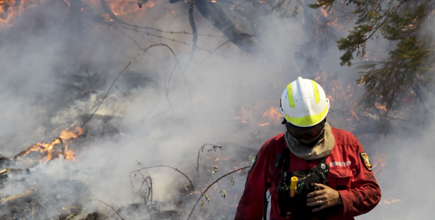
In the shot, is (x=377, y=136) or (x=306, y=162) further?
(x=377, y=136)

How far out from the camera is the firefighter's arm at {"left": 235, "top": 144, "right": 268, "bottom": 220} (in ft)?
9.34

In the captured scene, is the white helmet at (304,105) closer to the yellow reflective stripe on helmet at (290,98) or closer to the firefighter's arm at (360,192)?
the yellow reflective stripe on helmet at (290,98)

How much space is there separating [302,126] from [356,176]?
0.49 metres

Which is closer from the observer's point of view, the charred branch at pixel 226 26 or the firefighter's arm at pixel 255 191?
the firefighter's arm at pixel 255 191

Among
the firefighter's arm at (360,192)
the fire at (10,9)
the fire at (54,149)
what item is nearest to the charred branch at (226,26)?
the fire at (10,9)

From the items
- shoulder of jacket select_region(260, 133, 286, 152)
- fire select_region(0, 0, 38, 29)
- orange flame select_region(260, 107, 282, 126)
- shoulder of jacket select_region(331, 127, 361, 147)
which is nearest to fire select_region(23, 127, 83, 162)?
fire select_region(0, 0, 38, 29)

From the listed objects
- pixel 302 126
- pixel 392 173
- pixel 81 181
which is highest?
pixel 302 126

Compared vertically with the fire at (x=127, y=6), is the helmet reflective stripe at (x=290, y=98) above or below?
above

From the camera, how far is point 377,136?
8727 millimetres

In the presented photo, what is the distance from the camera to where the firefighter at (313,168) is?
2.59 meters

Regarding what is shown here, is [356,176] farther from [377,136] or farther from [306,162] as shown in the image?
[377,136]

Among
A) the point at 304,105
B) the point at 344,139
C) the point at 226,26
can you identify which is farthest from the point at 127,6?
the point at 344,139

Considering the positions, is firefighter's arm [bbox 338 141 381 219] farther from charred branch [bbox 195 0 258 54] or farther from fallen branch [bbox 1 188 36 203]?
charred branch [bbox 195 0 258 54]

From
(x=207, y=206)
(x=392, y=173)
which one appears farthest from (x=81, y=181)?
(x=392, y=173)
